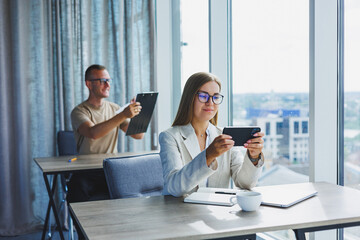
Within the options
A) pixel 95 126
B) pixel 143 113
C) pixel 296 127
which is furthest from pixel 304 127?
pixel 95 126

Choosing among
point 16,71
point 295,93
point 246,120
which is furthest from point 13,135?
point 295,93

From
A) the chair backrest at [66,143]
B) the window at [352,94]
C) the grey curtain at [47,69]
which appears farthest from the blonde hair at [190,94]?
the grey curtain at [47,69]

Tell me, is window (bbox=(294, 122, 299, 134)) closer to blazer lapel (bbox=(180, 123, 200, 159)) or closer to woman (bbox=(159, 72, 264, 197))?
woman (bbox=(159, 72, 264, 197))

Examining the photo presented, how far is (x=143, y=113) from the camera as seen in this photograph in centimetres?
312

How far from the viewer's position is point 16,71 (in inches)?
150

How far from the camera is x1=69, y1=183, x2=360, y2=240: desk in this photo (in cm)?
131

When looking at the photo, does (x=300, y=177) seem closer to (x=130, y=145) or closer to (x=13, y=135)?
(x=130, y=145)

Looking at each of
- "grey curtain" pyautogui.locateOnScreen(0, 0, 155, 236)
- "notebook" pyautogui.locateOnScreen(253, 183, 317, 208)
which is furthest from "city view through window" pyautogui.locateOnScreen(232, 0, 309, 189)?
"grey curtain" pyautogui.locateOnScreen(0, 0, 155, 236)

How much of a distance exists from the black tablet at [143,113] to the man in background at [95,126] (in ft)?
0.21

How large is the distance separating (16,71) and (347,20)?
2962 millimetres

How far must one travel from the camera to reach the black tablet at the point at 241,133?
1.70 m

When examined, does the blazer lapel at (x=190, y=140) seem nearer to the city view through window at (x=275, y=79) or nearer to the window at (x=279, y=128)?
the city view through window at (x=275, y=79)

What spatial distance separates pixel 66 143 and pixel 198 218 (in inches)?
101

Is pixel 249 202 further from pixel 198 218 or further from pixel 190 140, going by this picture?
pixel 190 140
